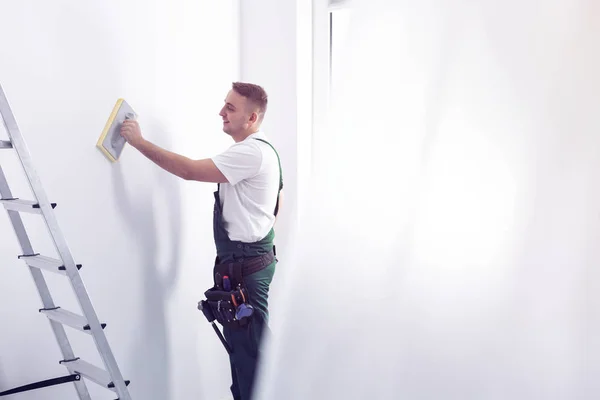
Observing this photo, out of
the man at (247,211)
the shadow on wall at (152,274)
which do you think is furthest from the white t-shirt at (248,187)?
the shadow on wall at (152,274)

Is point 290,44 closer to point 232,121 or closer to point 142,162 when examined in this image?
point 232,121

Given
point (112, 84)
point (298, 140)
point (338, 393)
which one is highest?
point (112, 84)

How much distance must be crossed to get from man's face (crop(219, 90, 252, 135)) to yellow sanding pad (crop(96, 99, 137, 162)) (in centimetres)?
33

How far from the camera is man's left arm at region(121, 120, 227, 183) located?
188cm

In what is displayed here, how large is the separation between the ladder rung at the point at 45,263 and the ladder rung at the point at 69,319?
15 cm

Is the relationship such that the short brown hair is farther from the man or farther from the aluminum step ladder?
the aluminum step ladder

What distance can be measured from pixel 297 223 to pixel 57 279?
1.00 meters

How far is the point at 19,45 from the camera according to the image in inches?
65.9

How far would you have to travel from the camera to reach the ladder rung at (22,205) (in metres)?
1.48

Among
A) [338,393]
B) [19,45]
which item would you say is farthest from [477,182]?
[19,45]

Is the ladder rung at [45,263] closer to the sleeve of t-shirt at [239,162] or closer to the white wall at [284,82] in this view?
the sleeve of t-shirt at [239,162]

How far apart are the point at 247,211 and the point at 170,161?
1.08ft

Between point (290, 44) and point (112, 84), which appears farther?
point (290, 44)

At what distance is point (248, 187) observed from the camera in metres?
2.06
